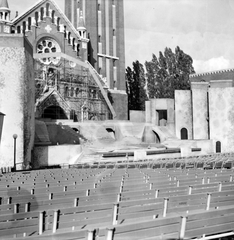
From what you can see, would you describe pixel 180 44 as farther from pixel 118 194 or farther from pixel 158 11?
pixel 118 194

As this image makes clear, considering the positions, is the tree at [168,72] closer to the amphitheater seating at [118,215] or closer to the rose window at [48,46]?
the rose window at [48,46]

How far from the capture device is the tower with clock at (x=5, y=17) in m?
47.4

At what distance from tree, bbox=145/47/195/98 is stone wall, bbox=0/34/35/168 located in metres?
40.9

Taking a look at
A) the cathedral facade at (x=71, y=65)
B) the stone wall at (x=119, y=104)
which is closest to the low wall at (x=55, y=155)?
the cathedral facade at (x=71, y=65)

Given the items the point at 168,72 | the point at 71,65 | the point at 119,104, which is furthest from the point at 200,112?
the point at 168,72

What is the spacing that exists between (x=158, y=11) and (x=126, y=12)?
4042 cm

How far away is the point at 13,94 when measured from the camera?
23328mm

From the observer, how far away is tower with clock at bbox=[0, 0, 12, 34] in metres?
47.4

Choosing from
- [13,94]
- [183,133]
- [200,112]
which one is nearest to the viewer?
[13,94]

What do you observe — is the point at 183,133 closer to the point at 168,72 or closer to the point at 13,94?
the point at 168,72

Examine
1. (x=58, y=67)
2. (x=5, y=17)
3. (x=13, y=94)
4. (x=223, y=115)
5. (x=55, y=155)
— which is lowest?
(x=55, y=155)

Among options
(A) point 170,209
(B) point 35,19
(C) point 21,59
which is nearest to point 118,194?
(A) point 170,209

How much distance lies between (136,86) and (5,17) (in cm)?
2744

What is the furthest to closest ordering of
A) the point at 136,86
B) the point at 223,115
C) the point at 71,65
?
the point at 136,86, the point at 71,65, the point at 223,115
